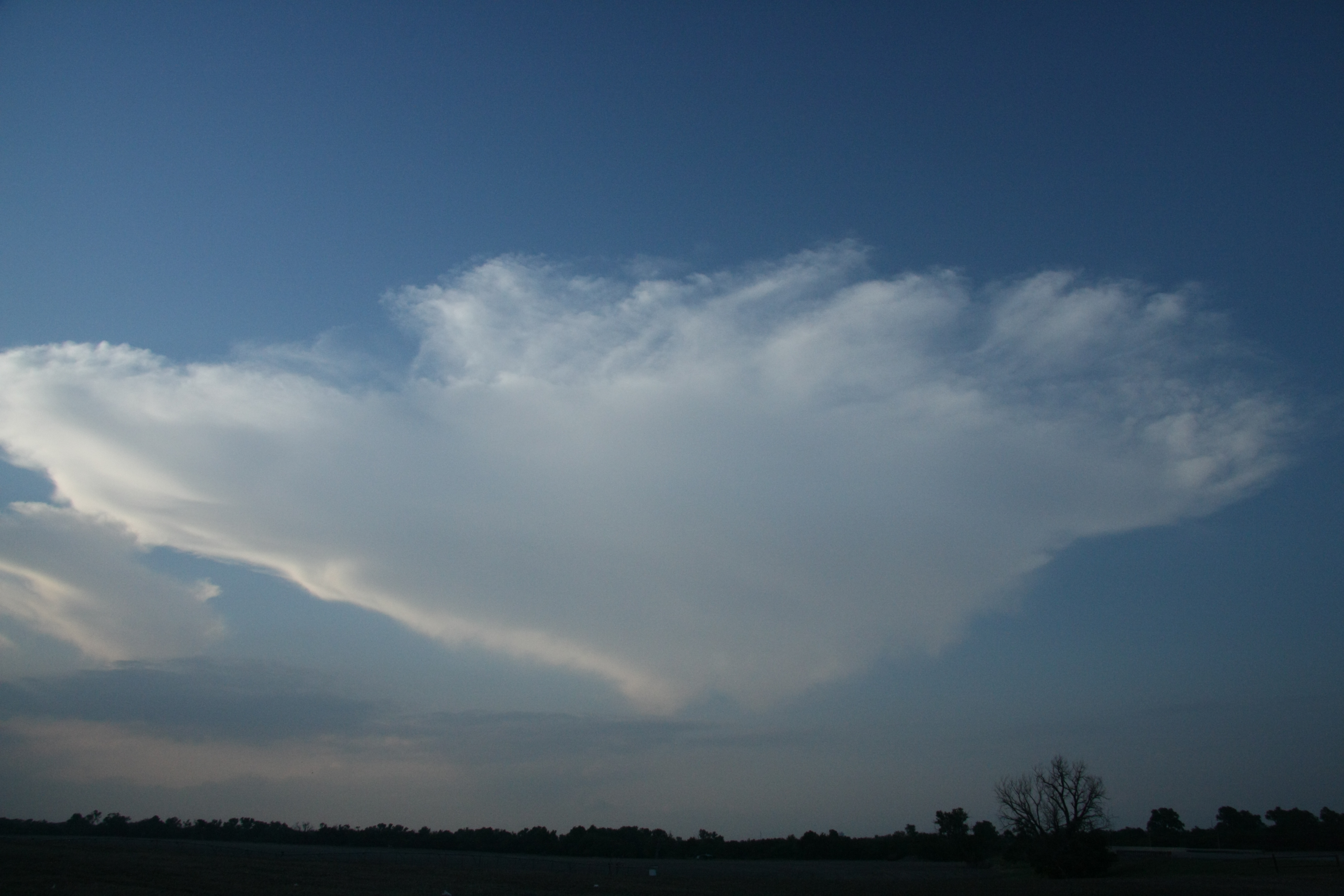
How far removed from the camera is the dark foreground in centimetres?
4491

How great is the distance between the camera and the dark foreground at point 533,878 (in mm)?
Answer: 44906

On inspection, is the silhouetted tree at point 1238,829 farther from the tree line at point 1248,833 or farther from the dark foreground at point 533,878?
the dark foreground at point 533,878

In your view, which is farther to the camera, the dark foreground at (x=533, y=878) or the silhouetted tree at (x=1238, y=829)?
the silhouetted tree at (x=1238, y=829)

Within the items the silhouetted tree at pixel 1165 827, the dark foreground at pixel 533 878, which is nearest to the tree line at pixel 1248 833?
the silhouetted tree at pixel 1165 827

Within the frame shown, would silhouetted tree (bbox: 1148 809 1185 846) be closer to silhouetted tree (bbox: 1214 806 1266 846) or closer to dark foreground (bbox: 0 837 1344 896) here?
silhouetted tree (bbox: 1214 806 1266 846)

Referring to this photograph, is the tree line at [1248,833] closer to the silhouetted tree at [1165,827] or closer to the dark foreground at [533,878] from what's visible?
the silhouetted tree at [1165,827]

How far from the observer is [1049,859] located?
64250 mm

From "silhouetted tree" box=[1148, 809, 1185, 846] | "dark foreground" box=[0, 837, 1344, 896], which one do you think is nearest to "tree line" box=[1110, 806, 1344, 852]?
"silhouetted tree" box=[1148, 809, 1185, 846]

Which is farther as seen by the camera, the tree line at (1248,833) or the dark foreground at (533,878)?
the tree line at (1248,833)

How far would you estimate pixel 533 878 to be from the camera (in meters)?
61.0

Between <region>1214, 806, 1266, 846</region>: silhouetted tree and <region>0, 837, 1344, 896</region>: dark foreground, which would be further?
<region>1214, 806, 1266, 846</region>: silhouetted tree

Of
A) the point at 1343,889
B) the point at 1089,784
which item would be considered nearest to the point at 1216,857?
the point at 1089,784

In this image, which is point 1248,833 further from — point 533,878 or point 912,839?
point 533,878

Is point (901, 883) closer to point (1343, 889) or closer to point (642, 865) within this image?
point (1343, 889)
